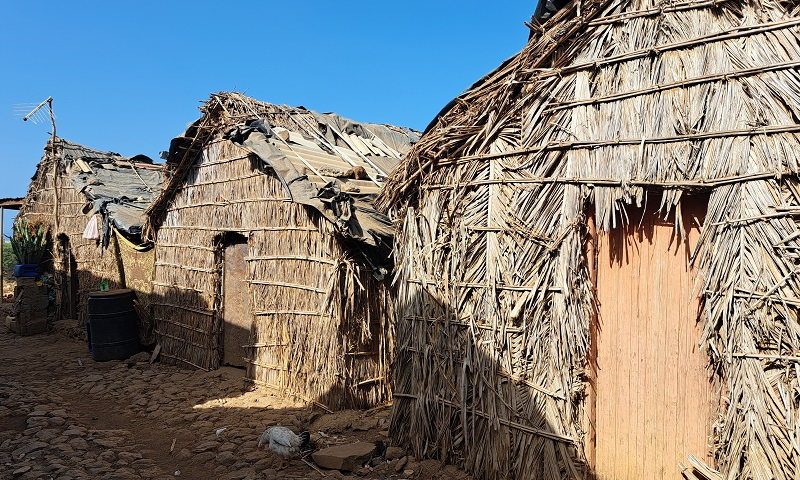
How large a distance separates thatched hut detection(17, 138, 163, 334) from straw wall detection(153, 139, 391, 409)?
1.35 meters

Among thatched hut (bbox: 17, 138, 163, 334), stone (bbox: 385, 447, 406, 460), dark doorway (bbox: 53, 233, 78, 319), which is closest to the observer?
stone (bbox: 385, 447, 406, 460)

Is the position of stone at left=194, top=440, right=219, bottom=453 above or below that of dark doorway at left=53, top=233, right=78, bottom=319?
below

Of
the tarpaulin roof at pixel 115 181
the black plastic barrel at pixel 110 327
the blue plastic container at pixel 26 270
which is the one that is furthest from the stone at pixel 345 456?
the blue plastic container at pixel 26 270

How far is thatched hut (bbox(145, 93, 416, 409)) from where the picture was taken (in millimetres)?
6672

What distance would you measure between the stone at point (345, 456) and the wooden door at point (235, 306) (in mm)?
3650

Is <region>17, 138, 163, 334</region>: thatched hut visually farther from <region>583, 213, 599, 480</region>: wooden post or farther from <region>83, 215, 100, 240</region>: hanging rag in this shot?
<region>583, 213, 599, 480</region>: wooden post

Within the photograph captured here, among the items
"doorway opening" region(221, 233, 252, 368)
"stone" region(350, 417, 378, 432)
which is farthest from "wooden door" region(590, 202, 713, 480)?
"doorway opening" region(221, 233, 252, 368)

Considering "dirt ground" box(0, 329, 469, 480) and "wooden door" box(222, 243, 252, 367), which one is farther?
→ "wooden door" box(222, 243, 252, 367)

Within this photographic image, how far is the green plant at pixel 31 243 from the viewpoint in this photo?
584 inches

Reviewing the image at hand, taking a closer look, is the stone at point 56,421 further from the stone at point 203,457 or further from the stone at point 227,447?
the stone at point 227,447

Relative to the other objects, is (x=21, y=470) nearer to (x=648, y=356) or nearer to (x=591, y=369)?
(x=591, y=369)

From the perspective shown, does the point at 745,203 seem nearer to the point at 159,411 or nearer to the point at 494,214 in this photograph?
the point at 494,214

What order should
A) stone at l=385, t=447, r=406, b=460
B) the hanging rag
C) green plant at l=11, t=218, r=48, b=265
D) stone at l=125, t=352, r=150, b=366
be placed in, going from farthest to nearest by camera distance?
green plant at l=11, t=218, r=48, b=265 < the hanging rag < stone at l=125, t=352, r=150, b=366 < stone at l=385, t=447, r=406, b=460

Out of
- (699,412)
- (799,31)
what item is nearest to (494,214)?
(699,412)
